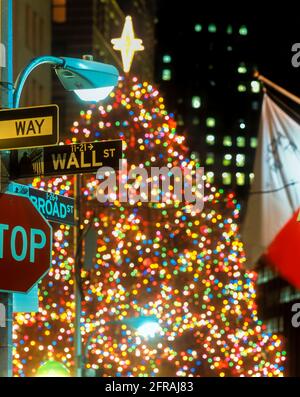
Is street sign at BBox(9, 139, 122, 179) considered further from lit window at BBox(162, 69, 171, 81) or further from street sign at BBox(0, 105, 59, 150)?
lit window at BBox(162, 69, 171, 81)

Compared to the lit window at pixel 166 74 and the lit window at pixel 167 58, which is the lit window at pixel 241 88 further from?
the lit window at pixel 167 58

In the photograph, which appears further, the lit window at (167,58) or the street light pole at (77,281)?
the lit window at (167,58)

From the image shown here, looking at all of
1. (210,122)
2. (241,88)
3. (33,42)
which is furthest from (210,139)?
(33,42)

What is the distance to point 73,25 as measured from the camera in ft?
182

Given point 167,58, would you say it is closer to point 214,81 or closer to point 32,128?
point 214,81

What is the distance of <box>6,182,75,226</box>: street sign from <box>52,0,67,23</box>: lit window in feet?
147

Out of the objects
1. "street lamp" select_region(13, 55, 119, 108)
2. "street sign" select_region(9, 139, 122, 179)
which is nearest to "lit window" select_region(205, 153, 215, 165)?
"street lamp" select_region(13, 55, 119, 108)

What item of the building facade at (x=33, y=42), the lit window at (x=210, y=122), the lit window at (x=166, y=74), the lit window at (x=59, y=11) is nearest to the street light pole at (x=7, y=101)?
the building facade at (x=33, y=42)

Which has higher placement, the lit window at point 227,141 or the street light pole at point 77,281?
the lit window at point 227,141

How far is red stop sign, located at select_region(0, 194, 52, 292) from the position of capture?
29.4 feet

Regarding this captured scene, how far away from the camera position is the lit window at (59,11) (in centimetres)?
5471

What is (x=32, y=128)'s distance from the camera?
983 cm

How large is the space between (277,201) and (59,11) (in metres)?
44.2

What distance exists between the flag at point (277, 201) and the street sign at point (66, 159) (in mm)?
3162
